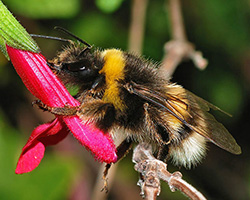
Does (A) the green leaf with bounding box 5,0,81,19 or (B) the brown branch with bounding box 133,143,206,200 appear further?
(A) the green leaf with bounding box 5,0,81,19

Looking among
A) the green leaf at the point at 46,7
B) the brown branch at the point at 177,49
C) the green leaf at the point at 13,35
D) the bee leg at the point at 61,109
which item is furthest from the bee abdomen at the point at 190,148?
the green leaf at the point at 46,7

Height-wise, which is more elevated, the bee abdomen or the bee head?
the bee head

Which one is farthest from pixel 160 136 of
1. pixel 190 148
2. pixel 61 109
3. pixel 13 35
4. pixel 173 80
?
pixel 173 80

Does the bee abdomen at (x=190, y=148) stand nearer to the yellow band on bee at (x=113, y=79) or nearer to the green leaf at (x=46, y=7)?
the yellow band on bee at (x=113, y=79)

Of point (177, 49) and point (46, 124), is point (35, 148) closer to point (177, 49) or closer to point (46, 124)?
point (46, 124)

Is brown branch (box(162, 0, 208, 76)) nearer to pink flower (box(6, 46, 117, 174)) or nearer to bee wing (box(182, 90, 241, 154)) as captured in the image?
bee wing (box(182, 90, 241, 154))

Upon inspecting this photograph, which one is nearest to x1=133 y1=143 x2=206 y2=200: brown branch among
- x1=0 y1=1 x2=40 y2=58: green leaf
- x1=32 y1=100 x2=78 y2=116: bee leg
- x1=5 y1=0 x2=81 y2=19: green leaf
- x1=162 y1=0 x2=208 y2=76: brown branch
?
x1=32 y1=100 x2=78 y2=116: bee leg

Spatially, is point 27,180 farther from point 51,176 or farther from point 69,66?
point 69,66
